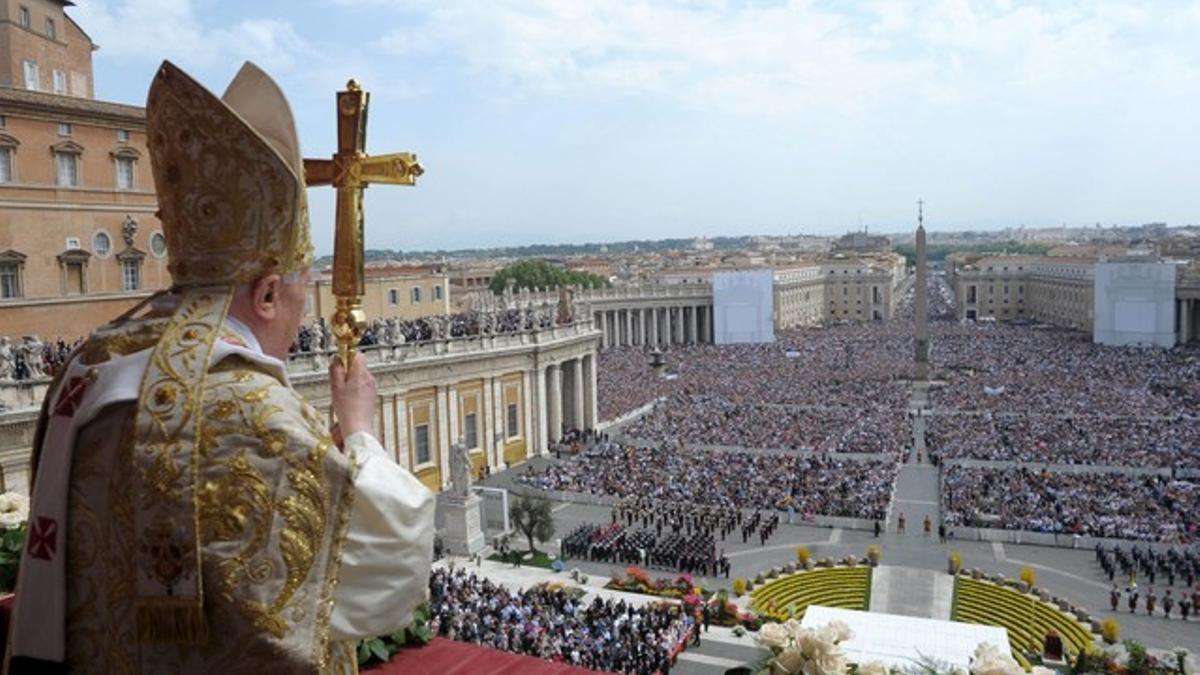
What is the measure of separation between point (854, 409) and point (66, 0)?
39.8 meters

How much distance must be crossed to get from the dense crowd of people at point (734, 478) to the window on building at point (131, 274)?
14.9m

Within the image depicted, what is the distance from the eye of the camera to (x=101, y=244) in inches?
1093

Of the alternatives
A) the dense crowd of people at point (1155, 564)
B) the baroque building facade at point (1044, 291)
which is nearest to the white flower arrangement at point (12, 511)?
the dense crowd of people at point (1155, 564)

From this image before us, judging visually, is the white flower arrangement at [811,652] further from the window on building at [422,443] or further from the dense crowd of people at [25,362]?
the window on building at [422,443]

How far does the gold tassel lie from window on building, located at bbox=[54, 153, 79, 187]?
2817cm

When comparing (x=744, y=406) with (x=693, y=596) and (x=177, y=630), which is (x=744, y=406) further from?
(x=177, y=630)

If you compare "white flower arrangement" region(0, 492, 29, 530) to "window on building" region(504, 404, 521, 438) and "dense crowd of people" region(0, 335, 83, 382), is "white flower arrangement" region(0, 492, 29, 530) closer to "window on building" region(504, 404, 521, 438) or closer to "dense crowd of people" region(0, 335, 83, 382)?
"dense crowd of people" region(0, 335, 83, 382)

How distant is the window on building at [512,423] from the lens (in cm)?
3956

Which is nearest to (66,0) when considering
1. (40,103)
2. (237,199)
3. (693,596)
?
(40,103)

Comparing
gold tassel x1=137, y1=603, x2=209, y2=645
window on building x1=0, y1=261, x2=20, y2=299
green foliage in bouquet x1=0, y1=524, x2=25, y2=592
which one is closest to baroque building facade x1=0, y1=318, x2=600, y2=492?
window on building x1=0, y1=261, x2=20, y2=299

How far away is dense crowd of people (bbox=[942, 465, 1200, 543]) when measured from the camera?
91.4 ft

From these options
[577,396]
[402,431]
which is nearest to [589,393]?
[577,396]

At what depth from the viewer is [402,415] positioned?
33688 millimetres

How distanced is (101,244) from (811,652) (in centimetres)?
2786
